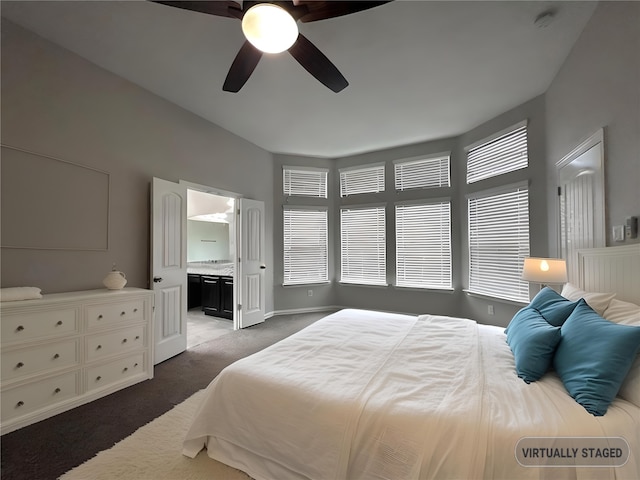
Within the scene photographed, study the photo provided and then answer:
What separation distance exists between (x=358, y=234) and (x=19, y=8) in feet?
15.4

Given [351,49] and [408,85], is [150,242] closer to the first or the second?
[351,49]

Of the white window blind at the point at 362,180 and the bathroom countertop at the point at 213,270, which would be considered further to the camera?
the white window blind at the point at 362,180

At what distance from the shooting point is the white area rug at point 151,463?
1508 mm

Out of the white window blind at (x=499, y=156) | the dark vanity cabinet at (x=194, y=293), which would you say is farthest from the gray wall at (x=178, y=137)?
the dark vanity cabinet at (x=194, y=293)

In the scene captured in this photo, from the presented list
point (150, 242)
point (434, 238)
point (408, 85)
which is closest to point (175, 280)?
point (150, 242)

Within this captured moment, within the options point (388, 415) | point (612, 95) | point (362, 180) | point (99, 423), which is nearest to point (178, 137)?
point (99, 423)

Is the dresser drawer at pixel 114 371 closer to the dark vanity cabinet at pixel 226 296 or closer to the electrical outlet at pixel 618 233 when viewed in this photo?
the dark vanity cabinet at pixel 226 296

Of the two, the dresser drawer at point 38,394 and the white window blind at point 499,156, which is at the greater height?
the white window blind at point 499,156

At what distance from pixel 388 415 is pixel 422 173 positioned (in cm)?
432

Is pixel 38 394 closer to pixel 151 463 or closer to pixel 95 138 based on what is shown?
pixel 151 463

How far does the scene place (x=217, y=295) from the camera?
496cm

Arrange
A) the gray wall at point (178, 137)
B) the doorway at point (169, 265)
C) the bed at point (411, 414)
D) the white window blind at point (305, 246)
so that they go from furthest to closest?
the white window blind at point (305, 246) → the doorway at point (169, 265) → the gray wall at point (178, 137) → the bed at point (411, 414)

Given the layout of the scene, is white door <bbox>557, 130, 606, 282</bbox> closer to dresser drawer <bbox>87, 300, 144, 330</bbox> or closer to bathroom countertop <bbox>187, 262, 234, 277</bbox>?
dresser drawer <bbox>87, 300, 144, 330</bbox>

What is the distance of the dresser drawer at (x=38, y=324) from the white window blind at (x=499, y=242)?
466 cm
